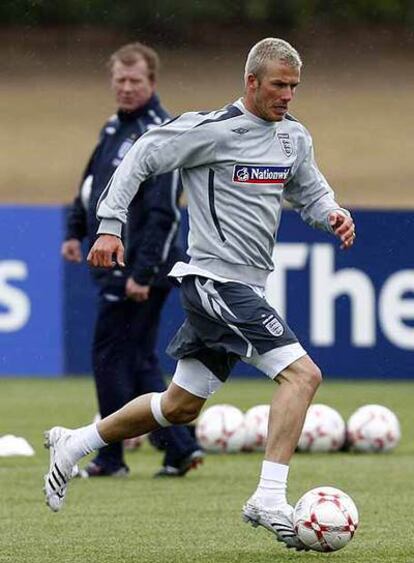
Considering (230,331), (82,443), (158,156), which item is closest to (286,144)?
(158,156)

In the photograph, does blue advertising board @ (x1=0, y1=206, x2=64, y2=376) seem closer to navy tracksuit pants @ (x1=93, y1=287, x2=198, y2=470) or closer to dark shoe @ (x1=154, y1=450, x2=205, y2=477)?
navy tracksuit pants @ (x1=93, y1=287, x2=198, y2=470)

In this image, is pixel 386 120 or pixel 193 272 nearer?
pixel 193 272

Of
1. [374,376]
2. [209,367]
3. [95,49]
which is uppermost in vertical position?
[95,49]

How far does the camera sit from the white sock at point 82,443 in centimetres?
858

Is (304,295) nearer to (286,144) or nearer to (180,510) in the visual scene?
(180,510)

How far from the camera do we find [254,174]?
8266 millimetres

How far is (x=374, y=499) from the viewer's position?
32.0ft

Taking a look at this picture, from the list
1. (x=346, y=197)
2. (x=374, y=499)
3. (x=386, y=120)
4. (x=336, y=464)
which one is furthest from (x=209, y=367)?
(x=386, y=120)

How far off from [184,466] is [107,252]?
9.67 feet

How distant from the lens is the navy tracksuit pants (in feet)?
35.0

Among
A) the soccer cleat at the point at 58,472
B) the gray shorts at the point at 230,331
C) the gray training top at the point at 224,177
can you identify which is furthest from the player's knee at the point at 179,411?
the gray training top at the point at 224,177

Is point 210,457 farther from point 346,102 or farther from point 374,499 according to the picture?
point 346,102

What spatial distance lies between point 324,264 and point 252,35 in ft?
58.2

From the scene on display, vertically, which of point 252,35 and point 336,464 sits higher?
point 252,35
